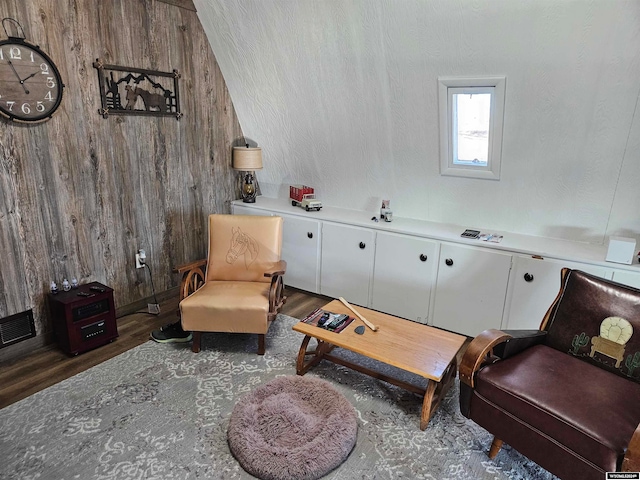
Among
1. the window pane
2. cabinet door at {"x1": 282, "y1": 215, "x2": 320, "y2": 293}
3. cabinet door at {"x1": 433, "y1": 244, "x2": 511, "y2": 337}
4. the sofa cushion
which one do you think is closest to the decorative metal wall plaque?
cabinet door at {"x1": 282, "y1": 215, "x2": 320, "y2": 293}

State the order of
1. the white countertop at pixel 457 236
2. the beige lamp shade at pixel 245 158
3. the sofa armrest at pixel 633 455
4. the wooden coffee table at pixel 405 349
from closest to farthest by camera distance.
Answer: the sofa armrest at pixel 633 455 < the wooden coffee table at pixel 405 349 < the white countertop at pixel 457 236 < the beige lamp shade at pixel 245 158

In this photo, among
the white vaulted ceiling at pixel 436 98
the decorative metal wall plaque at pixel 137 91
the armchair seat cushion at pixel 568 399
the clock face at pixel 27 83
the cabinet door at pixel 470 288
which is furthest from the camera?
the decorative metal wall plaque at pixel 137 91

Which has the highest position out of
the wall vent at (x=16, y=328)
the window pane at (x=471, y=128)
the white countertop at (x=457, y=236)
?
the window pane at (x=471, y=128)

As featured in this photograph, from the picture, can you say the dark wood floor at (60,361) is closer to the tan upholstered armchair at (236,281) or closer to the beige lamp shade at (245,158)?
the tan upholstered armchair at (236,281)

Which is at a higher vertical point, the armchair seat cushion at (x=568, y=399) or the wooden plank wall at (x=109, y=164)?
Result: the wooden plank wall at (x=109, y=164)

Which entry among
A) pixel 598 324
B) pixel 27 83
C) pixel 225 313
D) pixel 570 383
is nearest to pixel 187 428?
pixel 225 313

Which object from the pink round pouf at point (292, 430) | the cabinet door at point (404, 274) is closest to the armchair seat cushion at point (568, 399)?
the pink round pouf at point (292, 430)

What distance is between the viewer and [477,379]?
2.07 m

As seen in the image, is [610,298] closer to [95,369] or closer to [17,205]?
[95,369]

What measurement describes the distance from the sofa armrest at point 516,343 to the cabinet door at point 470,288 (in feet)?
2.57

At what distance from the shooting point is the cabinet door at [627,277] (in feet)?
8.66

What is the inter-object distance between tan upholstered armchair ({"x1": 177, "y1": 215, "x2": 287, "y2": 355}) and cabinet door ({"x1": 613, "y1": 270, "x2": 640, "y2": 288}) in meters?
2.17

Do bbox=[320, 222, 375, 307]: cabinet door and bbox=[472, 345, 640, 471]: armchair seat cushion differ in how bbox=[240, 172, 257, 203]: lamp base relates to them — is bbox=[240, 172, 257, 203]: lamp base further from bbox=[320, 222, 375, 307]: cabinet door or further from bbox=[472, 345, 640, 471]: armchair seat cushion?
bbox=[472, 345, 640, 471]: armchair seat cushion

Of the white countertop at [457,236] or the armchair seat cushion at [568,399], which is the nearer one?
the armchair seat cushion at [568,399]
